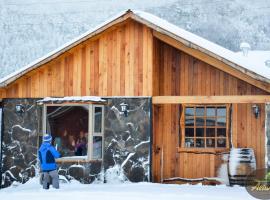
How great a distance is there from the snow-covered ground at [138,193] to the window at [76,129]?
1.26 meters

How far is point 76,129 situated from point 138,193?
23.0ft

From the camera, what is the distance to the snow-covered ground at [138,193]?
11.9 metres

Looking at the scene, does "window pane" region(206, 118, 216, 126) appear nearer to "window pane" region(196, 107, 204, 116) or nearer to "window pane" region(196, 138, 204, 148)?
"window pane" region(196, 107, 204, 116)

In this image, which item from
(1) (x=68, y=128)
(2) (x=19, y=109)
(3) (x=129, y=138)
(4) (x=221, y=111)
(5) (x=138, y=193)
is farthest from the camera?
(1) (x=68, y=128)

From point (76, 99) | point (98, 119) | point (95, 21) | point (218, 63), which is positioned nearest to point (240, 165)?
point (218, 63)

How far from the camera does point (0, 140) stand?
16688 mm

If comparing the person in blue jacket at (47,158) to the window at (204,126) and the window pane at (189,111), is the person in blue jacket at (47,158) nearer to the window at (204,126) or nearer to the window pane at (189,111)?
the window at (204,126)

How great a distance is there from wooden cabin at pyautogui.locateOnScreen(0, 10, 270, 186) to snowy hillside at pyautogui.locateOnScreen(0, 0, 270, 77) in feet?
170

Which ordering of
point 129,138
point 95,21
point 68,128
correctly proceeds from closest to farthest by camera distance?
1. point 129,138
2. point 68,128
3. point 95,21

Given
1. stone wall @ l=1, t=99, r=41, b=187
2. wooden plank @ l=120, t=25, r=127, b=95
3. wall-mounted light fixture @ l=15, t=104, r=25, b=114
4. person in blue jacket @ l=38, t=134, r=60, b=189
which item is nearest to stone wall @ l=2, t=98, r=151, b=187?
stone wall @ l=1, t=99, r=41, b=187

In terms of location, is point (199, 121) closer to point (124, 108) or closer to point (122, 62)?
point (124, 108)

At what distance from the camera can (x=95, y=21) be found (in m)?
79.8

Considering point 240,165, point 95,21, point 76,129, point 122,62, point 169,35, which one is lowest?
point 240,165

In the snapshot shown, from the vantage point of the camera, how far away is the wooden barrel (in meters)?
14.5
